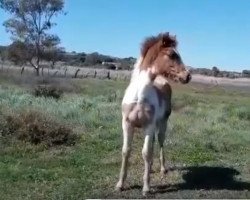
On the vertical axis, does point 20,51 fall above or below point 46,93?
above

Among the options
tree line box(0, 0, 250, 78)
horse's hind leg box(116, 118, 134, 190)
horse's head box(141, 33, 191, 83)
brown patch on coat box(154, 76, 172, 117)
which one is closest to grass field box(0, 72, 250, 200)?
horse's hind leg box(116, 118, 134, 190)

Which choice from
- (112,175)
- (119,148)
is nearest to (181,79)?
(112,175)

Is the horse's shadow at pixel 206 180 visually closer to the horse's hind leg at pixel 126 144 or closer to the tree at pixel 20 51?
the horse's hind leg at pixel 126 144

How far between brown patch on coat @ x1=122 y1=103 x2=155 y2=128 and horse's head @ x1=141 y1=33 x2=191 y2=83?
21.9 inches

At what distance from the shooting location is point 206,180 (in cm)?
1067

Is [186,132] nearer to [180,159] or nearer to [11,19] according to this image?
[180,159]

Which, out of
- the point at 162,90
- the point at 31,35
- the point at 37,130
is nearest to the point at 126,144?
the point at 162,90

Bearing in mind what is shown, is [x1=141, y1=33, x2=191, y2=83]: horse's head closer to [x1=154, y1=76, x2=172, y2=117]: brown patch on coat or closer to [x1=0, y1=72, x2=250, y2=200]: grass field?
[x1=154, y1=76, x2=172, y2=117]: brown patch on coat

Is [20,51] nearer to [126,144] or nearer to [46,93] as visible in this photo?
[46,93]

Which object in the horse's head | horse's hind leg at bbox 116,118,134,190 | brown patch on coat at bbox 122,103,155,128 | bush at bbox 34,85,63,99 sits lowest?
bush at bbox 34,85,63,99

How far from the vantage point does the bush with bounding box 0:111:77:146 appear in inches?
570

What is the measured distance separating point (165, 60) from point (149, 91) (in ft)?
1.79

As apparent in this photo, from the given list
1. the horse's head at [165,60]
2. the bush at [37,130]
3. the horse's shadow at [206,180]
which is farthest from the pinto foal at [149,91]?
the bush at [37,130]

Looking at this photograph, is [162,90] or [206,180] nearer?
[206,180]
